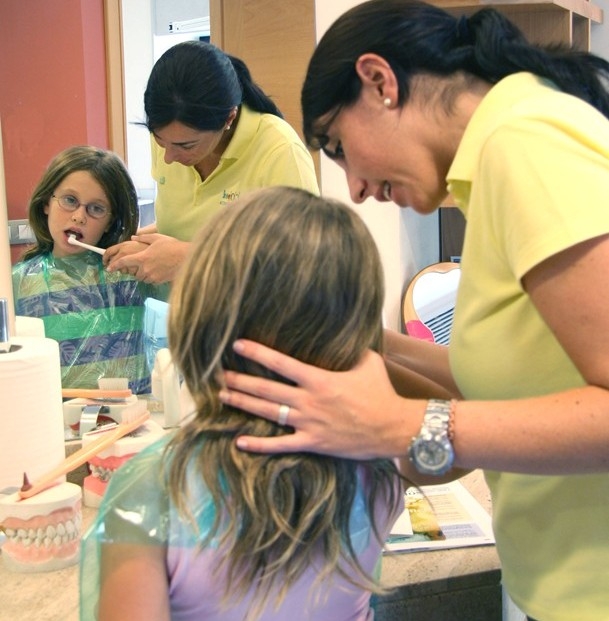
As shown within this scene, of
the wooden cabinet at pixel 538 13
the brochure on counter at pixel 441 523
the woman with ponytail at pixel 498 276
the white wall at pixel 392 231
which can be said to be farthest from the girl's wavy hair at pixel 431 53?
the wooden cabinet at pixel 538 13

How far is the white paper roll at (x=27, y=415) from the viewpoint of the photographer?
3.31 feet

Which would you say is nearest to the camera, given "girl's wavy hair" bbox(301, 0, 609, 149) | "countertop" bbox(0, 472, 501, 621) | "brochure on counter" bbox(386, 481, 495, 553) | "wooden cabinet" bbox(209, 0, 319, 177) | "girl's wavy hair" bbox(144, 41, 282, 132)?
"girl's wavy hair" bbox(301, 0, 609, 149)

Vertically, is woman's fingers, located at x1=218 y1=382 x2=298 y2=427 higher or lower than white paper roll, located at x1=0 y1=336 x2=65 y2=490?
higher

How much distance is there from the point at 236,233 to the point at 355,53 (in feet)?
0.76

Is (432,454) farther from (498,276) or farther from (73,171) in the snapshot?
(73,171)

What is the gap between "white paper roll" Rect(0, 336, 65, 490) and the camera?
3.31ft

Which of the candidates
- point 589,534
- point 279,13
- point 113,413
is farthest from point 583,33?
point 589,534

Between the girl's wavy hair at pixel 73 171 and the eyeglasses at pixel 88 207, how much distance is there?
19 mm

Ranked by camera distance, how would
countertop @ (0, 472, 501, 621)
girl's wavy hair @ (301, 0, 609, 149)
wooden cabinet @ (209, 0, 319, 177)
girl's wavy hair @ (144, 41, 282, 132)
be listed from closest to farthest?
girl's wavy hair @ (301, 0, 609, 149) → countertop @ (0, 472, 501, 621) → girl's wavy hair @ (144, 41, 282, 132) → wooden cabinet @ (209, 0, 319, 177)

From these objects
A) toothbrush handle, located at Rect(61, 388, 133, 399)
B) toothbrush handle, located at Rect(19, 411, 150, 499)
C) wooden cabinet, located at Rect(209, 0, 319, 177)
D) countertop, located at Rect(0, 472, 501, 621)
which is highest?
wooden cabinet, located at Rect(209, 0, 319, 177)

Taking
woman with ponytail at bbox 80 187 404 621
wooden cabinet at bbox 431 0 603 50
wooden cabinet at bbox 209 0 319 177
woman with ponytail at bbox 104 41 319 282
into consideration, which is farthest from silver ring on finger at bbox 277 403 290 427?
wooden cabinet at bbox 431 0 603 50

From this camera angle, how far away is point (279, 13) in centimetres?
178

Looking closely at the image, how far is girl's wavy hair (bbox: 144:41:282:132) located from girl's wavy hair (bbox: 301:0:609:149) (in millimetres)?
528

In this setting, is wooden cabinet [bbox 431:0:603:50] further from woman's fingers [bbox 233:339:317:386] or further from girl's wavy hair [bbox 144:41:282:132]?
woman's fingers [bbox 233:339:317:386]
